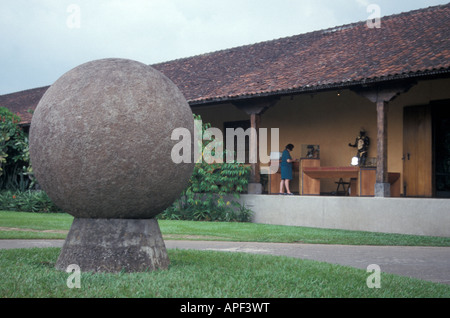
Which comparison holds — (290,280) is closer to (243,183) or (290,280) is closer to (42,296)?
(42,296)

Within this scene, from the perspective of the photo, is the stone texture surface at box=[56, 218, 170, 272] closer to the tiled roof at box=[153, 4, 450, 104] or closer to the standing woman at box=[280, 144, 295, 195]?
the tiled roof at box=[153, 4, 450, 104]

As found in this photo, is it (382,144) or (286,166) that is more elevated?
(382,144)

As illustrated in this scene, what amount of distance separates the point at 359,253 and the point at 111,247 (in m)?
4.14

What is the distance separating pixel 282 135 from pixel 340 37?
354 centimetres

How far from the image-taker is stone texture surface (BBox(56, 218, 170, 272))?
5.75m

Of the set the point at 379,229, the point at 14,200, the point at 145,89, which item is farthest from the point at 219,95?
the point at 145,89

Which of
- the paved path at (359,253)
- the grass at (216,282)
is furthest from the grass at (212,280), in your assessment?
the paved path at (359,253)

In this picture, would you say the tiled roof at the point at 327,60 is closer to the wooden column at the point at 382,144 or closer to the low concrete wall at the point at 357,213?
the wooden column at the point at 382,144

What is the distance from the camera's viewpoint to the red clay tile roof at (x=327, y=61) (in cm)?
1280

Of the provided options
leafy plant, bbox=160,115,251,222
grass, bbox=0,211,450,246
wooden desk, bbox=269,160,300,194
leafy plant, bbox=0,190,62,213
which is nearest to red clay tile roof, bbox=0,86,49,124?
leafy plant, bbox=0,190,62,213

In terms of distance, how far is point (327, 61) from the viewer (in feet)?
50.2

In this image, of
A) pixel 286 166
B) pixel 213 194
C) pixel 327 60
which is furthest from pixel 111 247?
pixel 327 60

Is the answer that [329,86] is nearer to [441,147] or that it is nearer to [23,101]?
[441,147]

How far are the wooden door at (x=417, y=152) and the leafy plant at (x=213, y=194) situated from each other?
431 centimetres
